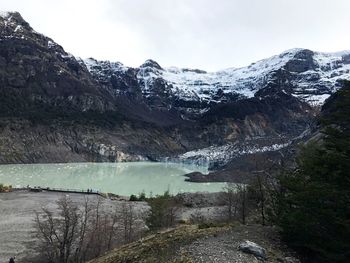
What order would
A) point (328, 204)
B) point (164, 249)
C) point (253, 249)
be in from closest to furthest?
1. point (253, 249)
2. point (164, 249)
3. point (328, 204)

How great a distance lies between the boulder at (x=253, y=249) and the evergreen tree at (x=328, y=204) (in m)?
2.08

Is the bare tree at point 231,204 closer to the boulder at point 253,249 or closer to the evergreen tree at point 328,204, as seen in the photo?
the evergreen tree at point 328,204

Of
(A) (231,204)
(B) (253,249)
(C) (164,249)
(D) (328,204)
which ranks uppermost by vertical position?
(D) (328,204)

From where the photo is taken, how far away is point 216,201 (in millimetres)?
78562

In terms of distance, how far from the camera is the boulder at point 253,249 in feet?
47.3

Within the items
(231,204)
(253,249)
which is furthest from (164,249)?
(231,204)

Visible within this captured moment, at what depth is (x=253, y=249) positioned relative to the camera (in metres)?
14.5

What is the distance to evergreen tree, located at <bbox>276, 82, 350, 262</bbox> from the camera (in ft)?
49.3

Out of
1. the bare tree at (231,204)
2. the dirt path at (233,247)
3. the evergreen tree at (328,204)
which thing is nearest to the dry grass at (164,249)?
the dirt path at (233,247)

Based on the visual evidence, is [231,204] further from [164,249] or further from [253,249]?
[253,249]

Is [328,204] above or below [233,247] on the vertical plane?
above

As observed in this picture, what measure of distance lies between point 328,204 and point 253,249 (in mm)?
3214

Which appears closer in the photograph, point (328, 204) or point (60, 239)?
point (328, 204)

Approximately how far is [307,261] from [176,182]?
123 meters
